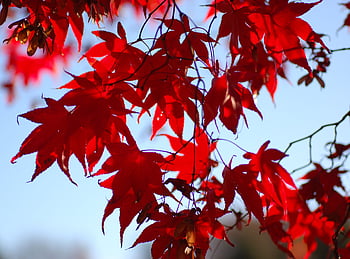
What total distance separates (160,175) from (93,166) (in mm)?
139

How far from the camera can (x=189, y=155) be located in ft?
3.53

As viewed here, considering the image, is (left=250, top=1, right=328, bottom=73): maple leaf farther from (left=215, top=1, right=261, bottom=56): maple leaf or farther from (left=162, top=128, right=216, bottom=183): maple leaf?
(left=162, top=128, right=216, bottom=183): maple leaf

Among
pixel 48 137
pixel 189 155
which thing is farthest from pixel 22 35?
pixel 189 155

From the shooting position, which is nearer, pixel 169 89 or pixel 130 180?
pixel 130 180

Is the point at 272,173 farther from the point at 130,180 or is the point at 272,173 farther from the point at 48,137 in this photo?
the point at 48,137

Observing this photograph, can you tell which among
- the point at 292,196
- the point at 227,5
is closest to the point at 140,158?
the point at 227,5

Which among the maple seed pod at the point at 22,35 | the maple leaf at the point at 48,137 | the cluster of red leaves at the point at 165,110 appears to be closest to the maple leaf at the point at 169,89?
the cluster of red leaves at the point at 165,110

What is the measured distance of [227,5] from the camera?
1053 mm

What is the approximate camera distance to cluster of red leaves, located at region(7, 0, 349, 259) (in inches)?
36.5

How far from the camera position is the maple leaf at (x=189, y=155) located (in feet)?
3.44

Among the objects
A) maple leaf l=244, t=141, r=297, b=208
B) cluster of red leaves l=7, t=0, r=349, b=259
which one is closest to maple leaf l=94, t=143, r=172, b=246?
cluster of red leaves l=7, t=0, r=349, b=259

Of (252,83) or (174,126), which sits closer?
(174,126)

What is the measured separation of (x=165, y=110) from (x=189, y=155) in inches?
4.5

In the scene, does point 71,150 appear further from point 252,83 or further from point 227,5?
point 252,83
